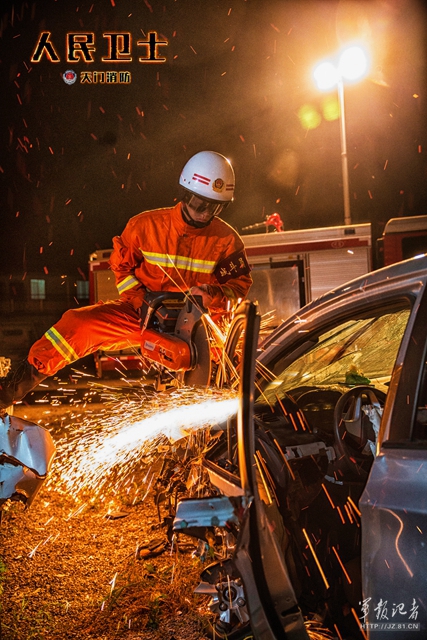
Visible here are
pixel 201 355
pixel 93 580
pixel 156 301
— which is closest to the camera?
pixel 93 580

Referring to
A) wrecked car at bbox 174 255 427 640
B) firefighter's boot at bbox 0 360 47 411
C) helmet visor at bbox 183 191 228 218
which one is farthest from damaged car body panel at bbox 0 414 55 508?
helmet visor at bbox 183 191 228 218

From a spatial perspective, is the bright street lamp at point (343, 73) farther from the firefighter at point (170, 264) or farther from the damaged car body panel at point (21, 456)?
the damaged car body panel at point (21, 456)

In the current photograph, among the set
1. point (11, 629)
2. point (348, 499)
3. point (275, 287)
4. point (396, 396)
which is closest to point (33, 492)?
point (11, 629)

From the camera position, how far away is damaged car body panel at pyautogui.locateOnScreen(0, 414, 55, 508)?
3.42 meters

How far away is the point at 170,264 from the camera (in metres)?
4.45

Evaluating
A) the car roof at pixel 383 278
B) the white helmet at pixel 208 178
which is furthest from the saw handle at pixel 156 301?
the car roof at pixel 383 278

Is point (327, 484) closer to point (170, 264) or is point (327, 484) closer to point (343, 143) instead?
point (170, 264)

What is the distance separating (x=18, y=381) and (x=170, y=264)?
4.62ft

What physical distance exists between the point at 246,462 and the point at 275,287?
416 inches

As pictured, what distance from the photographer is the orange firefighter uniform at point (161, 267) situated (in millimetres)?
4215

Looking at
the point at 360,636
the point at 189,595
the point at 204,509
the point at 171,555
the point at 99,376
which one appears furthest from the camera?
the point at 99,376

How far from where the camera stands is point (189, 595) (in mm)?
3389

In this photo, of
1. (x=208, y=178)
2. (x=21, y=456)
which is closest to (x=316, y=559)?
(x=21, y=456)

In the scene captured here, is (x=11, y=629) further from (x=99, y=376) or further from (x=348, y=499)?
(x=99, y=376)
